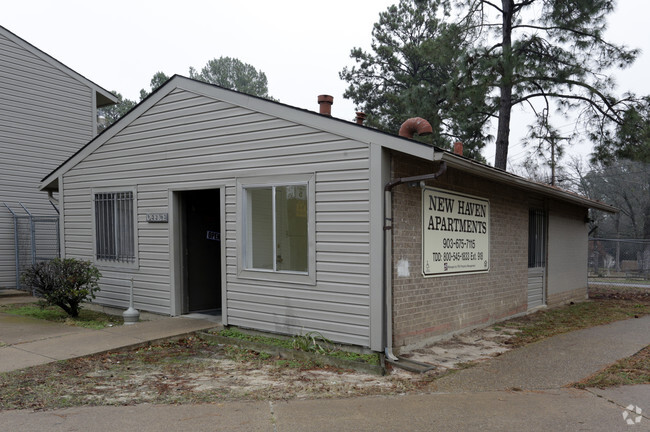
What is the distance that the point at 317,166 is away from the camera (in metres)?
7.20

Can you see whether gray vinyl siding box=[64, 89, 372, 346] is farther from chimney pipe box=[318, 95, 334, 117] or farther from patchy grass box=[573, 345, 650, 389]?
patchy grass box=[573, 345, 650, 389]

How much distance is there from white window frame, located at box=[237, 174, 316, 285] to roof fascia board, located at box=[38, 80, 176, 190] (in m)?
2.67

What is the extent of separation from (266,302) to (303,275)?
2.89ft

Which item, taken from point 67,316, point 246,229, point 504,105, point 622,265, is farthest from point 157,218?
point 622,265

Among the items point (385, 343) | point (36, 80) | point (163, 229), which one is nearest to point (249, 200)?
point (163, 229)

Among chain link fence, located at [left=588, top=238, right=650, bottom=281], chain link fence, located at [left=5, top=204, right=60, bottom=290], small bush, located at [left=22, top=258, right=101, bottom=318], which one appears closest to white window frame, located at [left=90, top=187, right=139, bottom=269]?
small bush, located at [left=22, top=258, right=101, bottom=318]

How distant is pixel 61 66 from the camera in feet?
49.8

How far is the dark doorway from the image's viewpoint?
952 centimetres

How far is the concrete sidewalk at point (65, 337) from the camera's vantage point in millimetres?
6855

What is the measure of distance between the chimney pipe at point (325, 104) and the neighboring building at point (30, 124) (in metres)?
10.1

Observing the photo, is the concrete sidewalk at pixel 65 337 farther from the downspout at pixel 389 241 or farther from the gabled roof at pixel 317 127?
the gabled roof at pixel 317 127

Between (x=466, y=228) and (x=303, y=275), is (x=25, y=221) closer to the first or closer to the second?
(x=303, y=275)

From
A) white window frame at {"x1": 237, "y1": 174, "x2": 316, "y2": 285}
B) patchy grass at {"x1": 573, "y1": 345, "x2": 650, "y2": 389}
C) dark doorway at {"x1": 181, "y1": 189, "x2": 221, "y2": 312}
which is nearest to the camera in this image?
patchy grass at {"x1": 573, "y1": 345, "x2": 650, "y2": 389}

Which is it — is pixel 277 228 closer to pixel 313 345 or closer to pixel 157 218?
pixel 313 345
